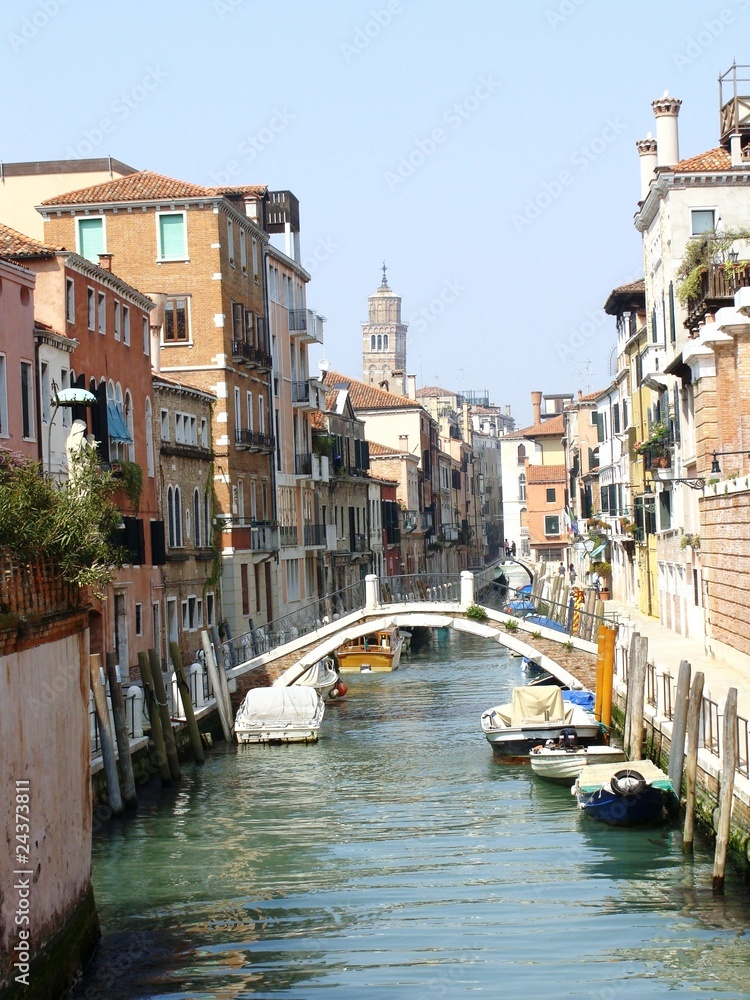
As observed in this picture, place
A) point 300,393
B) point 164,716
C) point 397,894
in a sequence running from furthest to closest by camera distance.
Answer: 1. point 300,393
2. point 164,716
3. point 397,894

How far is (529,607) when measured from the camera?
3266 centimetres

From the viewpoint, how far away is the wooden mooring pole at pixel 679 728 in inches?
691

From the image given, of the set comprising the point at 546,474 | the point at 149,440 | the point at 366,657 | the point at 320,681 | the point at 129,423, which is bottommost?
the point at 366,657

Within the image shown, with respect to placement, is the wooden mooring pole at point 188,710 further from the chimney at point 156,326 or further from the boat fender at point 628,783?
the chimney at point 156,326

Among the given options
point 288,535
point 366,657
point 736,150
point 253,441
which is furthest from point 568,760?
point 366,657

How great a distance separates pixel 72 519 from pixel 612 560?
139 ft

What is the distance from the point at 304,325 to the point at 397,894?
3062cm

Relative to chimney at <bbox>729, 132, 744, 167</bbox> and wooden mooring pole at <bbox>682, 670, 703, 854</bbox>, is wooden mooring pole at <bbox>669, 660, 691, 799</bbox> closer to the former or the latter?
wooden mooring pole at <bbox>682, 670, 703, 854</bbox>

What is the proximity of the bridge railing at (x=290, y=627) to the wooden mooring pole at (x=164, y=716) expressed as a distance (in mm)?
6933

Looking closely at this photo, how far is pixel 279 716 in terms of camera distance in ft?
93.6

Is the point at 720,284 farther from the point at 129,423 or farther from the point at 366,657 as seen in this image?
the point at 366,657

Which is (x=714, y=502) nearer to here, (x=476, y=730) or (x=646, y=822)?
(x=476, y=730)

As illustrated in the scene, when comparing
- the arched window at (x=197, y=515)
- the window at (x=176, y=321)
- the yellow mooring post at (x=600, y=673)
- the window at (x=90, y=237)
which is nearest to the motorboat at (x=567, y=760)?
the yellow mooring post at (x=600, y=673)

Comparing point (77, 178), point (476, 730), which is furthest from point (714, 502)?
point (77, 178)
